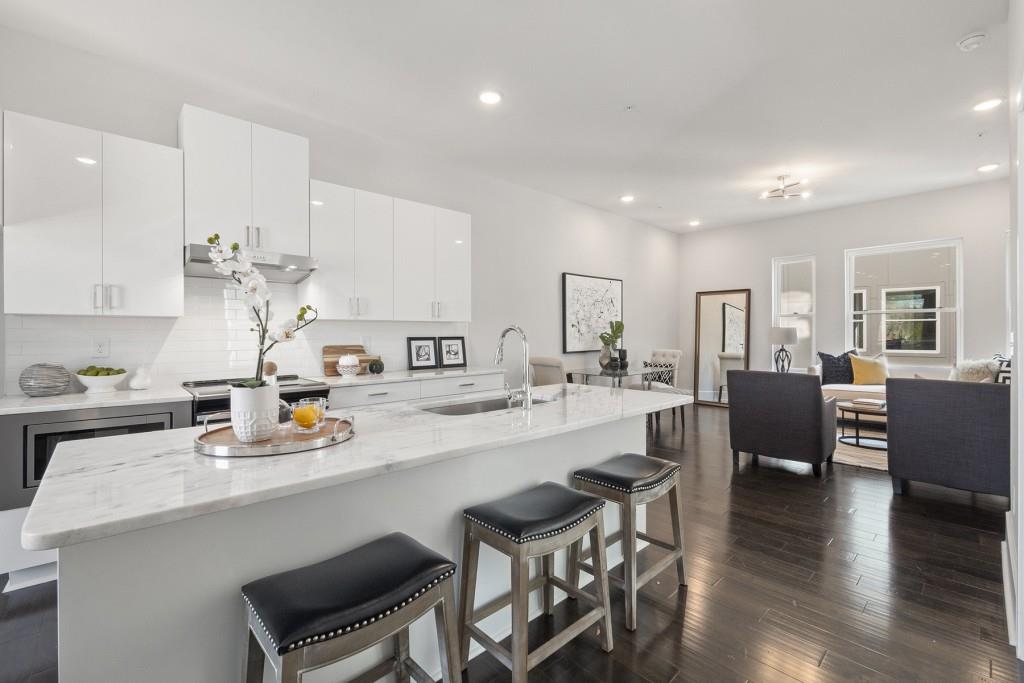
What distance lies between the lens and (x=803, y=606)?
2.16 metres

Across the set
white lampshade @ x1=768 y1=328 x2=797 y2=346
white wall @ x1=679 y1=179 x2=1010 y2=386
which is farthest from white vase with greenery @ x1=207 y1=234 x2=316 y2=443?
white wall @ x1=679 y1=179 x2=1010 y2=386

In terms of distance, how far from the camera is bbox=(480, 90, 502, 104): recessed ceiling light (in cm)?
341

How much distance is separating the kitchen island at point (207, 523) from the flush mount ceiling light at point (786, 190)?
5030 millimetres

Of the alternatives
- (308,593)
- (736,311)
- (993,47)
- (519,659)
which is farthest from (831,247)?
(308,593)

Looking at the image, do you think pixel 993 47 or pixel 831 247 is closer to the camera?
pixel 993 47

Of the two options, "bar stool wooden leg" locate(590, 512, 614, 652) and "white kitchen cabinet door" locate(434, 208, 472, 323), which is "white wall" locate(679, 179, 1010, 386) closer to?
"white kitchen cabinet door" locate(434, 208, 472, 323)

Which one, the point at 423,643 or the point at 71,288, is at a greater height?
the point at 71,288

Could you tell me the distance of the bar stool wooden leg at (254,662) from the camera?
47.3 inches

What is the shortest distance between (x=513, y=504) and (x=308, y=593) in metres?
0.77

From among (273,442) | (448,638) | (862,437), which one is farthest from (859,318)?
(273,442)

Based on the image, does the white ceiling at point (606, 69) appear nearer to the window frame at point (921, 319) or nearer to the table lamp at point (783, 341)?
the window frame at point (921, 319)

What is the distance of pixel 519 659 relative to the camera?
4.96 ft

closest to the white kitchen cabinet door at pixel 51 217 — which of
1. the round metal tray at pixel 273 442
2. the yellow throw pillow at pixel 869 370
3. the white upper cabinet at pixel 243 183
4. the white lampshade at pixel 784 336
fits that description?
the white upper cabinet at pixel 243 183

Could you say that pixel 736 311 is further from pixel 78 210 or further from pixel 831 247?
pixel 78 210
